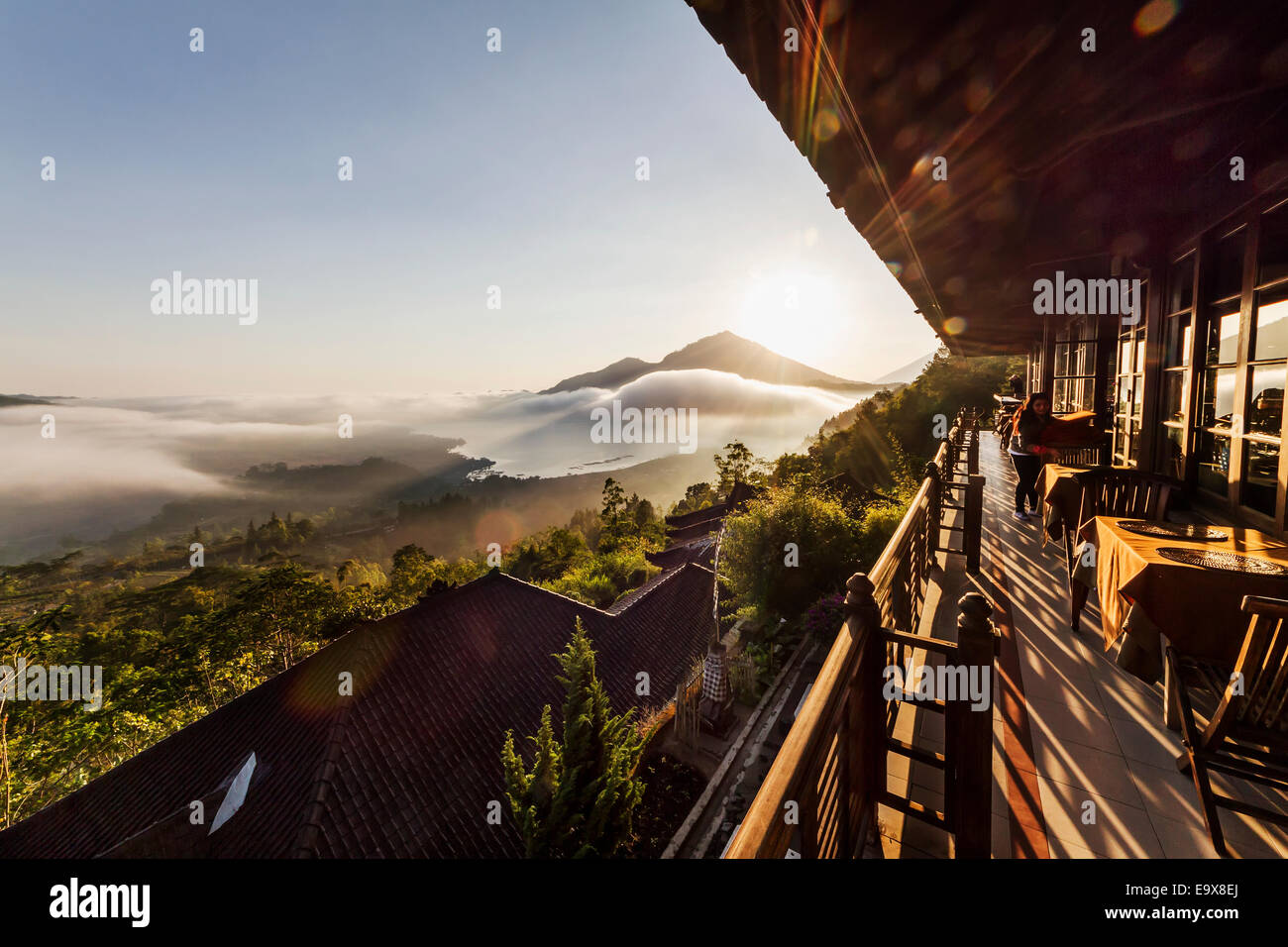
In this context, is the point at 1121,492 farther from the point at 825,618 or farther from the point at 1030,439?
the point at 825,618

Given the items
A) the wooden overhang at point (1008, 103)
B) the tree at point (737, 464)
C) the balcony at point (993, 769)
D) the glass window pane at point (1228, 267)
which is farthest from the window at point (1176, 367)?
the tree at point (737, 464)

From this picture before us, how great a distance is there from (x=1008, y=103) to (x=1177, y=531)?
2710 mm

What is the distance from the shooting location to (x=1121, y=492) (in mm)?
3953

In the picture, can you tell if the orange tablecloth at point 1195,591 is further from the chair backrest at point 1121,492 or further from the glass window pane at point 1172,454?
the glass window pane at point 1172,454

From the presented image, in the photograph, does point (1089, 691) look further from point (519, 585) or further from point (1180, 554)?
point (519, 585)

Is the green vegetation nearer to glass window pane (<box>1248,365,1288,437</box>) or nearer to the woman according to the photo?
the woman

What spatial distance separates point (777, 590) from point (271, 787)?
1016 centimetres

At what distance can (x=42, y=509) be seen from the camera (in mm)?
117188

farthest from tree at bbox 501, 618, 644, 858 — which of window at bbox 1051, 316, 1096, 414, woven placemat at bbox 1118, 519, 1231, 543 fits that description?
window at bbox 1051, 316, 1096, 414

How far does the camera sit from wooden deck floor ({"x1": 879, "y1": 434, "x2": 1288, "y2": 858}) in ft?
6.55

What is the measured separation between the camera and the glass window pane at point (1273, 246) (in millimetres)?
2764

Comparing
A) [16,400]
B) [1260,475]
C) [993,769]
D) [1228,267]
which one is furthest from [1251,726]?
[16,400]

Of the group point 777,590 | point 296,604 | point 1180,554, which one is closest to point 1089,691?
point 1180,554

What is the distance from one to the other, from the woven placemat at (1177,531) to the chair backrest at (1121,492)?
0.78 metres
